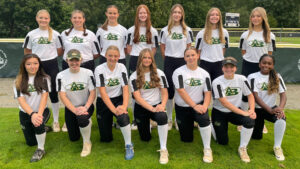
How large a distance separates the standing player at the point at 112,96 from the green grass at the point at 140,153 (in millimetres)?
235

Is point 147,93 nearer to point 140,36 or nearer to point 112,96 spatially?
point 112,96

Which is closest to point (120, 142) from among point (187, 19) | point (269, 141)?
point (269, 141)

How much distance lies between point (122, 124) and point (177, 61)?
5.50 feet

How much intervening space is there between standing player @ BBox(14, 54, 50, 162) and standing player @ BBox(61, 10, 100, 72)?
2.49 feet

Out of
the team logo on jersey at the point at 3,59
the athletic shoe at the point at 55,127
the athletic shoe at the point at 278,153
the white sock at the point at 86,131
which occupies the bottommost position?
the athletic shoe at the point at 278,153

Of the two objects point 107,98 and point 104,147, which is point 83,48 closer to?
point 107,98

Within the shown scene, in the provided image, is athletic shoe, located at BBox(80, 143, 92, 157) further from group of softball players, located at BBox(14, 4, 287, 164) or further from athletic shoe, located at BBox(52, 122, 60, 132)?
athletic shoe, located at BBox(52, 122, 60, 132)

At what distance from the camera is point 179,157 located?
3.60m

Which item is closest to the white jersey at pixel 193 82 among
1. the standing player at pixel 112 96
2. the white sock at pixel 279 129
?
the standing player at pixel 112 96

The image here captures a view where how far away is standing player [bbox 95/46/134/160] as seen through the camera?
11.8ft

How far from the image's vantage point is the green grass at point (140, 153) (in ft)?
11.2

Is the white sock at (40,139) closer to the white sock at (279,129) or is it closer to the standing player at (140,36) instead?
the standing player at (140,36)

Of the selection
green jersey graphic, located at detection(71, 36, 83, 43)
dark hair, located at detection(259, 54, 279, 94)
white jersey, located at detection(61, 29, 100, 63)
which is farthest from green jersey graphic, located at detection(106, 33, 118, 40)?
dark hair, located at detection(259, 54, 279, 94)

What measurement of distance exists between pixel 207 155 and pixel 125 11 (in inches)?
959
